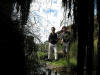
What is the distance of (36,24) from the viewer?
101 inches

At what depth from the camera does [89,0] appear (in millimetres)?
1623

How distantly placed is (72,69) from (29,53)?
0.85 metres

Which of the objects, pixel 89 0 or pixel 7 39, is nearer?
pixel 89 0

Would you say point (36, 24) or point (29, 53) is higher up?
point (36, 24)

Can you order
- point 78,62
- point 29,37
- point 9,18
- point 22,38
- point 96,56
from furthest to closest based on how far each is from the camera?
point 29,37
point 22,38
point 9,18
point 78,62
point 96,56

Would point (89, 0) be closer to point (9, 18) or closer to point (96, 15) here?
point (96, 15)

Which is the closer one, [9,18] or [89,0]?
[89,0]

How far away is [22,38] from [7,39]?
0.31 meters

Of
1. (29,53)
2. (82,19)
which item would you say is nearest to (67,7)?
(82,19)

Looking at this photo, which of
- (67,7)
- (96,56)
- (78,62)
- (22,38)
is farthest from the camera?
(22,38)

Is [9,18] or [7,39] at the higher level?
[9,18]

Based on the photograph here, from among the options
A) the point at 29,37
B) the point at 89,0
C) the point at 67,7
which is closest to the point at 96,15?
the point at 89,0

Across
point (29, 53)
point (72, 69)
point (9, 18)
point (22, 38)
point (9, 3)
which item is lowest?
point (72, 69)

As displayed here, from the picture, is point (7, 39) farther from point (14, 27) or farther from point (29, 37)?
point (29, 37)
